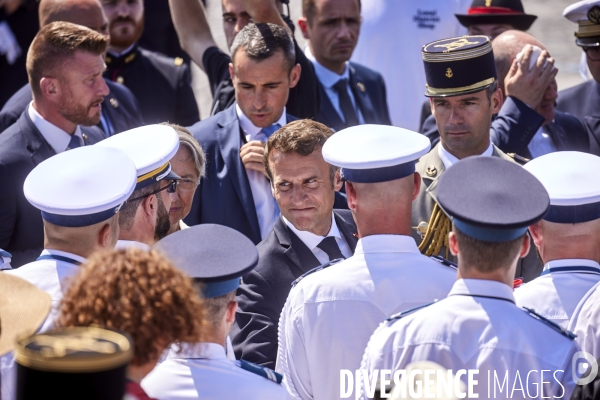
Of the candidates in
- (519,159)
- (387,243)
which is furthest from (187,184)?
(519,159)

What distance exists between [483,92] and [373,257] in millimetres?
1701

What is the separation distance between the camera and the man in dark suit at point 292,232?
3.74 m

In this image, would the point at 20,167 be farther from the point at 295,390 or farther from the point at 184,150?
the point at 295,390

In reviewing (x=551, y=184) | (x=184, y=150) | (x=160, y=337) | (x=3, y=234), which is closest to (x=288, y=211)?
(x=184, y=150)

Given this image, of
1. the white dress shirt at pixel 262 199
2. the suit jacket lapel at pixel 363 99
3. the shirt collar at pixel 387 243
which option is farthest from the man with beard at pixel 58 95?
the shirt collar at pixel 387 243

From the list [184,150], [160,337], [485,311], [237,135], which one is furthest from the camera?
[237,135]

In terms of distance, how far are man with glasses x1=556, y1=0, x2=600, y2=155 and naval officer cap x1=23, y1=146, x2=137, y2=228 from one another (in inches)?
141

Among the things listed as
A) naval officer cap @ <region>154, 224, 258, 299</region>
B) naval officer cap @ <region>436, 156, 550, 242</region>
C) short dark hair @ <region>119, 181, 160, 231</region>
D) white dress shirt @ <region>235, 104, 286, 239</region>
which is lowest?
white dress shirt @ <region>235, 104, 286, 239</region>

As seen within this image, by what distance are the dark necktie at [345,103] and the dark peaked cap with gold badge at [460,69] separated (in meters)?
1.55

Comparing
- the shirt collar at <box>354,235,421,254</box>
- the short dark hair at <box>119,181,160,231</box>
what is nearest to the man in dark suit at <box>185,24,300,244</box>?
the short dark hair at <box>119,181,160,231</box>

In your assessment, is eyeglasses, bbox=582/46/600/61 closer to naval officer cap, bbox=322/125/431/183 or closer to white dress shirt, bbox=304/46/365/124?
white dress shirt, bbox=304/46/365/124

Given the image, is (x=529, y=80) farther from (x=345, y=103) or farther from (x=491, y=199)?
(x=491, y=199)

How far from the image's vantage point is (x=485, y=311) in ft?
8.85

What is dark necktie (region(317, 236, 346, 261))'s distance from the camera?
4102 mm
